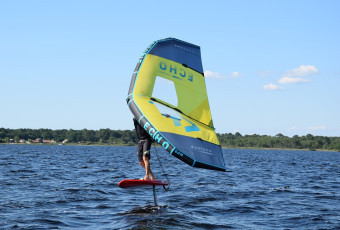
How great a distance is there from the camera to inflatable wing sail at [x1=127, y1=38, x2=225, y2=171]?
1130 cm

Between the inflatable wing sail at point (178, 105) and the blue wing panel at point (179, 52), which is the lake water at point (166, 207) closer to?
the inflatable wing sail at point (178, 105)

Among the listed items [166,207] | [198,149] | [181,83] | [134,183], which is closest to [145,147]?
[134,183]

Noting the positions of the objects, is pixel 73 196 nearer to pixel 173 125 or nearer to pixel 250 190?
pixel 173 125

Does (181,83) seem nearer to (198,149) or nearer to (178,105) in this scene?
(178,105)

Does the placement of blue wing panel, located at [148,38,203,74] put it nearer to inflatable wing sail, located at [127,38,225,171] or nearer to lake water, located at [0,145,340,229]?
inflatable wing sail, located at [127,38,225,171]

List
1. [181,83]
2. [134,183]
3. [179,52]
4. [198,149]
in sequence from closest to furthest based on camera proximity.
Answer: [198,149] < [134,183] < [181,83] < [179,52]

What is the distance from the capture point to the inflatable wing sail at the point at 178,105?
11305mm

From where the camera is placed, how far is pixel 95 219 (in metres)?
12.2

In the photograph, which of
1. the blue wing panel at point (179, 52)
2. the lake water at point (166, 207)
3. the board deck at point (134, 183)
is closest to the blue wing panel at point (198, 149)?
the board deck at point (134, 183)

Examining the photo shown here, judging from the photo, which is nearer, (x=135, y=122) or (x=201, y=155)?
(x=201, y=155)

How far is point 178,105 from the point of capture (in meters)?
12.8

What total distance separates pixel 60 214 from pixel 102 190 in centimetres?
574

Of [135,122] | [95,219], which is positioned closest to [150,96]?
[135,122]

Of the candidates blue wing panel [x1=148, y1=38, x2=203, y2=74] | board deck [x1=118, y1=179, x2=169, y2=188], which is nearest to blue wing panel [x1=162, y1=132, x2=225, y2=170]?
board deck [x1=118, y1=179, x2=169, y2=188]
